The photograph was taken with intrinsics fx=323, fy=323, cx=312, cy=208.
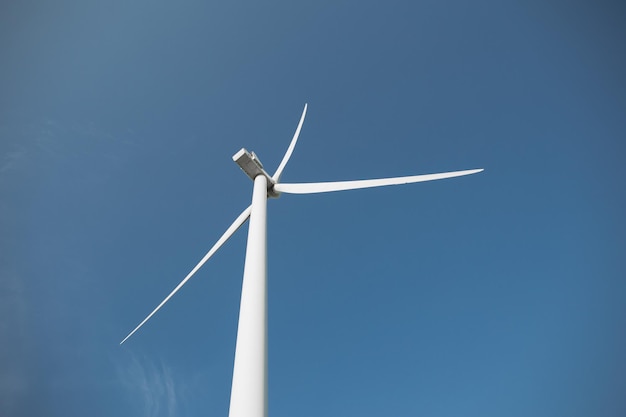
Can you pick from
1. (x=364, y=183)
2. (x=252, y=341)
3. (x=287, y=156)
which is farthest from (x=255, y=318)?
(x=287, y=156)

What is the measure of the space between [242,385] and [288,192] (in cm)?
987

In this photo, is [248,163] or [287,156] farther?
[287,156]

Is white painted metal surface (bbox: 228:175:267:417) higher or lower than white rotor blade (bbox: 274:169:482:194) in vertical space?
lower

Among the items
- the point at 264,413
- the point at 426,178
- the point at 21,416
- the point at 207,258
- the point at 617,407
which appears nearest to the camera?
the point at 264,413

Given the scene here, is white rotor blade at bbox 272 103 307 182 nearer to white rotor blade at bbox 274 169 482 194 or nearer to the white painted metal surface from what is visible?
white rotor blade at bbox 274 169 482 194

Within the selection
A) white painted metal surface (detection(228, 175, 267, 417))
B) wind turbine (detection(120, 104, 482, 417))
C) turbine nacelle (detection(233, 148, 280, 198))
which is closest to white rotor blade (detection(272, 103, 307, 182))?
turbine nacelle (detection(233, 148, 280, 198))

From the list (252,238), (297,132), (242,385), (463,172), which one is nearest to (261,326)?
(242,385)

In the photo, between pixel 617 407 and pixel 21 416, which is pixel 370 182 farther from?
pixel 617 407

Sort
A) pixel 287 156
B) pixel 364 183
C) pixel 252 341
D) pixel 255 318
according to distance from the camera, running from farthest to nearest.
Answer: pixel 287 156 → pixel 364 183 → pixel 255 318 → pixel 252 341

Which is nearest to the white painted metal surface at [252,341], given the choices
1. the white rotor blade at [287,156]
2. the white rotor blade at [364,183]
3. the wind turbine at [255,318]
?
the wind turbine at [255,318]

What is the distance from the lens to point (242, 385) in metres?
6.31

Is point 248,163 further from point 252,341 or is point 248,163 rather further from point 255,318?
point 252,341

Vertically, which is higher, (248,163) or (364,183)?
(248,163)

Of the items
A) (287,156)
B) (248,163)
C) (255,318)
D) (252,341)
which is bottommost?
(252,341)
